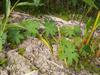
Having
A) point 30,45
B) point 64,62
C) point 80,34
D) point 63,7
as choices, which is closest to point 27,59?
point 30,45

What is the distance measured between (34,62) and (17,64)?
0.14 meters

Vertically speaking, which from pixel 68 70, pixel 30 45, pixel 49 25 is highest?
pixel 49 25

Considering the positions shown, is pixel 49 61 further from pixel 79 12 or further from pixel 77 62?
pixel 79 12

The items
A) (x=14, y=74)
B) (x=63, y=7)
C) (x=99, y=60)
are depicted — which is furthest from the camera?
(x=63, y=7)

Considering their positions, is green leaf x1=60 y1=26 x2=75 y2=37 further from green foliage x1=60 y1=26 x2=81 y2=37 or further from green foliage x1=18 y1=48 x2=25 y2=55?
green foliage x1=18 y1=48 x2=25 y2=55

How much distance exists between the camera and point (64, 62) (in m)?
2.36

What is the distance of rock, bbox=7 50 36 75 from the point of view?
7.30ft

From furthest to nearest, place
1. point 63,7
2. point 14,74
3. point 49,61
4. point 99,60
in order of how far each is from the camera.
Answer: point 63,7, point 99,60, point 49,61, point 14,74

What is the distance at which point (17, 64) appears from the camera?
2268 millimetres

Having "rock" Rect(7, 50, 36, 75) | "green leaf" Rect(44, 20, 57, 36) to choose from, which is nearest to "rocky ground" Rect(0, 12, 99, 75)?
"rock" Rect(7, 50, 36, 75)

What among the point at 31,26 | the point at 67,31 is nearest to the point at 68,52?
the point at 67,31

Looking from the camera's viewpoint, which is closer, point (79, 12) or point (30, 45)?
point (30, 45)

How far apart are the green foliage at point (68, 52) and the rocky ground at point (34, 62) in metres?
0.08

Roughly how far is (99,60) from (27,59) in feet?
2.07
